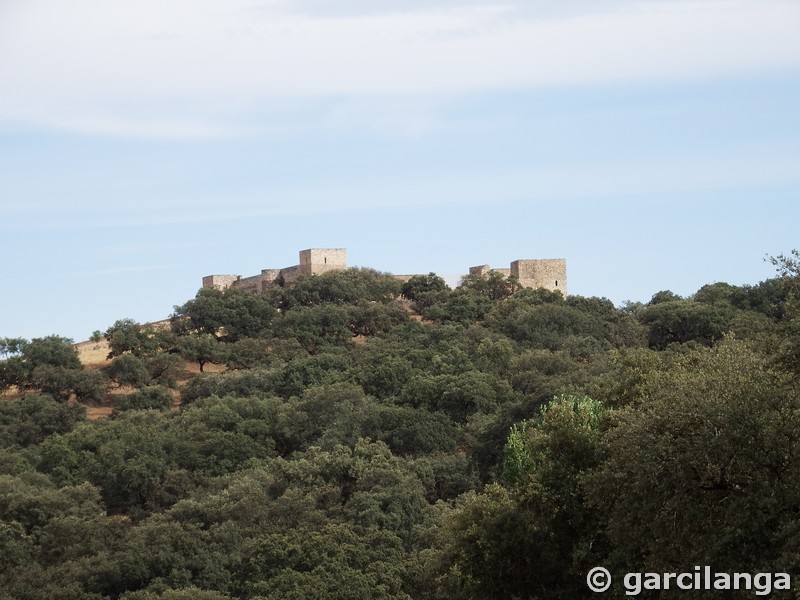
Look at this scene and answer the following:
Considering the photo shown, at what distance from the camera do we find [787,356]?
17.0m

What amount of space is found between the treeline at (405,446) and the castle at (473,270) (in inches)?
71.8

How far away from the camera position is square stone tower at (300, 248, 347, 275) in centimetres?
7681

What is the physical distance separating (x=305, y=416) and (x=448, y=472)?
9.19 meters

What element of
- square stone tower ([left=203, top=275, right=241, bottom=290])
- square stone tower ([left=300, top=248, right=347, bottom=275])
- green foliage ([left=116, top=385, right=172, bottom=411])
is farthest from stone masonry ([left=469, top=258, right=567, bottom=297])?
green foliage ([left=116, top=385, right=172, bottom=411])

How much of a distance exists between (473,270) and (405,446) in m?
31.8

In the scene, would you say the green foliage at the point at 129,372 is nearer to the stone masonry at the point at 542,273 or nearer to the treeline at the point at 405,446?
the treeline at the point at 405,446

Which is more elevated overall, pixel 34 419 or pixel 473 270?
pixel 473 270

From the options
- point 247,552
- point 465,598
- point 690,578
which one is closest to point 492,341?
point 247,552

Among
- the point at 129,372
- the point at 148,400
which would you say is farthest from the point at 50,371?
the point at 148,400

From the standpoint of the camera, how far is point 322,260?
7725 centimetres

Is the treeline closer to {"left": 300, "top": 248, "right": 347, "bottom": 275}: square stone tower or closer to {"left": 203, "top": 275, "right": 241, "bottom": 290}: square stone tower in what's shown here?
{"left": 300, "top": 248, "right": 347, "bottom": 275}: square stone tower

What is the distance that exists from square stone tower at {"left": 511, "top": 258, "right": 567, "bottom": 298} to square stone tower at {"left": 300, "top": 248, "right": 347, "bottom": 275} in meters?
8.54

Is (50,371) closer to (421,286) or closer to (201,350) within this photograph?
(201,350)

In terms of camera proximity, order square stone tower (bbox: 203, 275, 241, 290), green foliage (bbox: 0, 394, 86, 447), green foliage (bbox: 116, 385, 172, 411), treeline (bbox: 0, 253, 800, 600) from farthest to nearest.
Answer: square stone tower (bbox: 203, 275, 241, 290), green foliage (bbox: 116, 385, 172, 411), green foliage (bbox: 0, 394, 86, 447), treeline (bbox: 0, 253, 800, 600)
